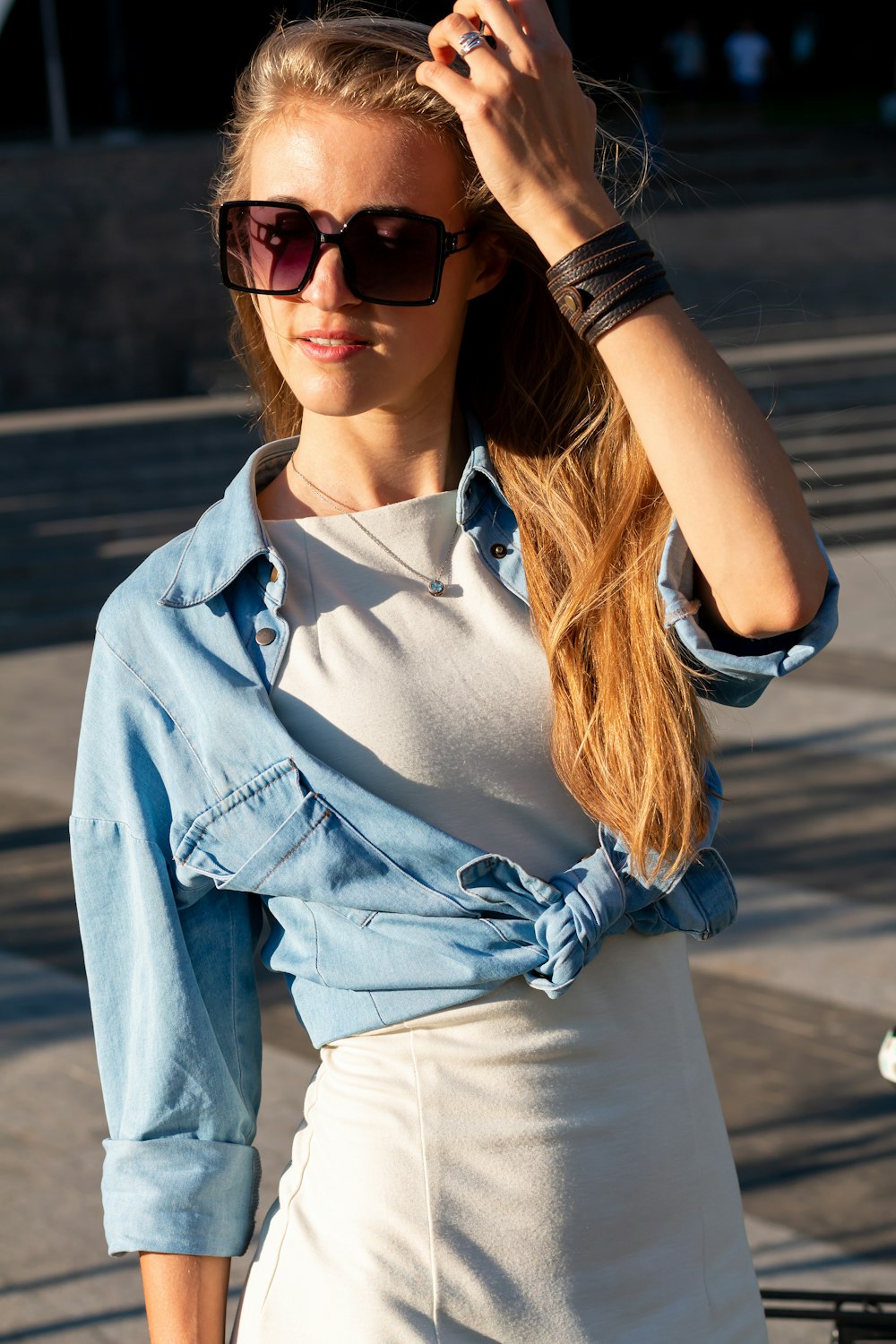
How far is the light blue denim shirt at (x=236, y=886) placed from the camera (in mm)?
1383

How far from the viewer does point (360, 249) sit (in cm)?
140

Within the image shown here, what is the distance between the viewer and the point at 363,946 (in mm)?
1402

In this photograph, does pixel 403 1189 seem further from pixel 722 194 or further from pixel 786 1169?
pixel 722 194

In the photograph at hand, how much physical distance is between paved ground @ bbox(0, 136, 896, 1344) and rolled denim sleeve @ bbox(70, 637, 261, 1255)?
556 mm

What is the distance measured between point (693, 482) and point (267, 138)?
20.4 inches

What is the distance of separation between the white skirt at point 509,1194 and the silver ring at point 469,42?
77cm

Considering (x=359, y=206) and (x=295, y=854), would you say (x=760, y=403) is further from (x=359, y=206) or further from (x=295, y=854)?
(x=295, y=854)

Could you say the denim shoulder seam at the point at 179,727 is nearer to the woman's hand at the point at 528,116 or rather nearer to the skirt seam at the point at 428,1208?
the skirt seam at the point at 428,1208

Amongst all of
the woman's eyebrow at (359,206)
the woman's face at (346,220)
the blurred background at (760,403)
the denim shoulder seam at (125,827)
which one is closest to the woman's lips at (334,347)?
the woman's face at (346,220)

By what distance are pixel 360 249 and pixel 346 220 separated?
0.10 feet

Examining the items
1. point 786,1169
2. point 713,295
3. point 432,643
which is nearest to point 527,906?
point 432,643

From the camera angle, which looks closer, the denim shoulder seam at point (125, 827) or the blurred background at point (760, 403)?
the denim shoulder seam at point (125, 827)

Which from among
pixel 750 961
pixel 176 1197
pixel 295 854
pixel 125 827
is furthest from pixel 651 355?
pixel 750 961

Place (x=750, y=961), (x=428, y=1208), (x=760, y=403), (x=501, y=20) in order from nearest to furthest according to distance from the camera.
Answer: (x=501, y=20)
(x=428, y=1208)
(x=750, y=961)
(x=760, y=403)
